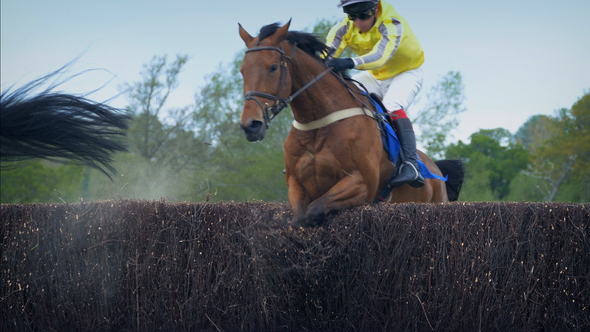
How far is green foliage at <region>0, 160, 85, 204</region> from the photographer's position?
55.6ft

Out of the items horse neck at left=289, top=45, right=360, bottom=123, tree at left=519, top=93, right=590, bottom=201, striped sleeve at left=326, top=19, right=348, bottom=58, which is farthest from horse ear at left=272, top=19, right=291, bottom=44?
tree at left=519, top=93, right=590, bottom=201

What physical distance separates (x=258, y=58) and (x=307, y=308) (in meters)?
1.80

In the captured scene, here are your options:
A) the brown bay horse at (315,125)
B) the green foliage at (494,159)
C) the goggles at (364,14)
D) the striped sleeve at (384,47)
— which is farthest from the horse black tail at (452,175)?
the green foliage at (494,159)

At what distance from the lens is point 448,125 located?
21094mm

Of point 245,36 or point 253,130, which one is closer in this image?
point 253,130

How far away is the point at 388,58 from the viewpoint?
4355 millimetres

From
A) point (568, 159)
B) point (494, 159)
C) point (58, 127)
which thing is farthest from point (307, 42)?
point (494, 159)

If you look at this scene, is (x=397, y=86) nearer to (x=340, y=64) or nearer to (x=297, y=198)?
(x=340, y=64)

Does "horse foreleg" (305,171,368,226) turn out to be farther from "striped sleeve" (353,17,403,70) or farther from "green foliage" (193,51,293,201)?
"green foliage" (193,51,293,201)

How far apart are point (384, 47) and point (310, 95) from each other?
0.88m

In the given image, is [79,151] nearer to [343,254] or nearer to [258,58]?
[258,58]

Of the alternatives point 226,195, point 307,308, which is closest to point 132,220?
point 307,308

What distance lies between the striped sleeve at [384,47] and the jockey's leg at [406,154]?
1.71ft

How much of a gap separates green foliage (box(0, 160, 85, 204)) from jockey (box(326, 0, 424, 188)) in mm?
13473
